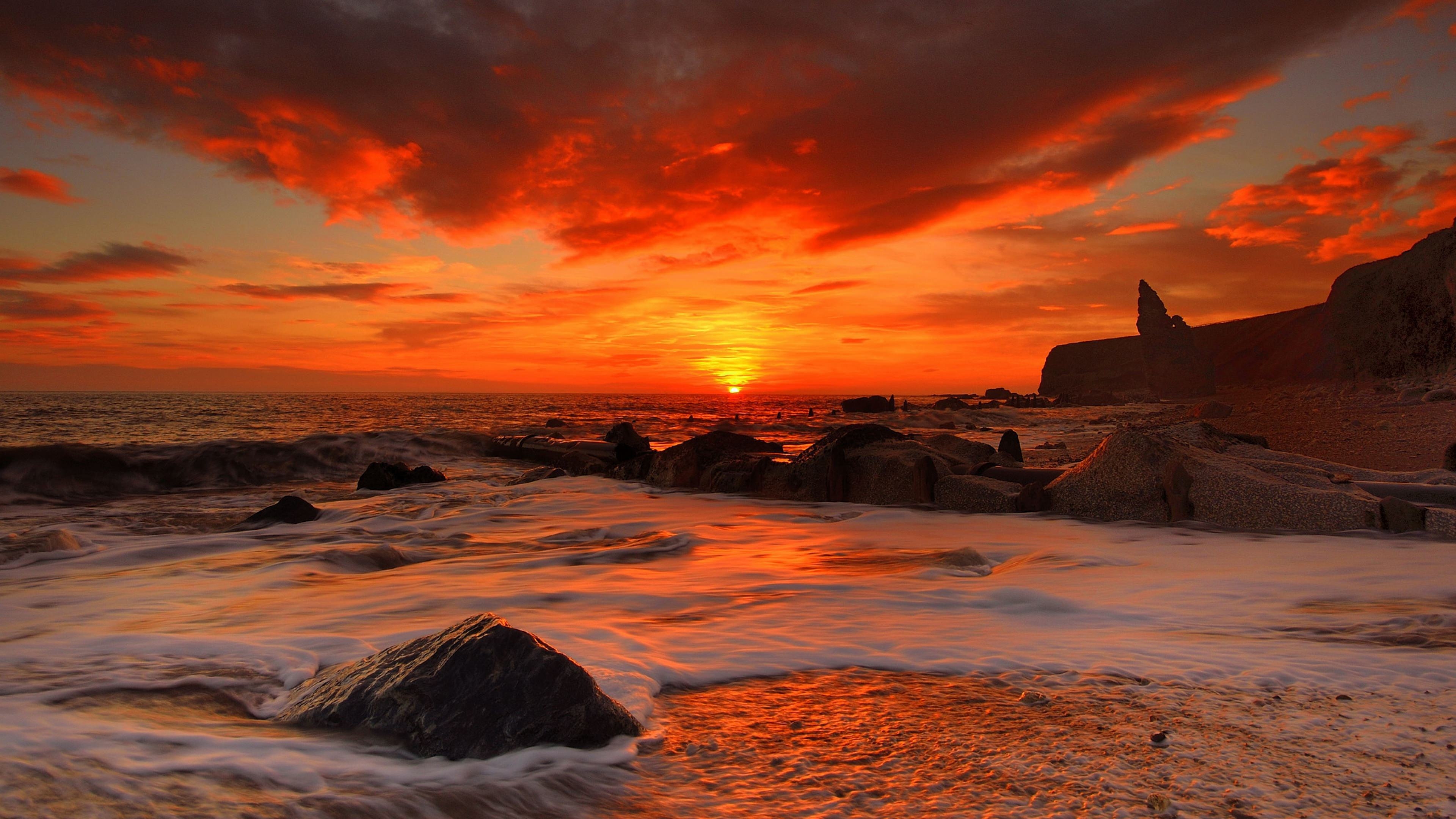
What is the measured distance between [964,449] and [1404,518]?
531 cm

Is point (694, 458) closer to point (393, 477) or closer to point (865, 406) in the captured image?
point (393, 477)

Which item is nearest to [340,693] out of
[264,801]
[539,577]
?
[264,801]

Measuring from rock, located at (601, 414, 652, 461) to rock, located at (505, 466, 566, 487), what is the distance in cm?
114

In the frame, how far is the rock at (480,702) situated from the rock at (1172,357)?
67.5m

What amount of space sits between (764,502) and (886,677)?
242 inches

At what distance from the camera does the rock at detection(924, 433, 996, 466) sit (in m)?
9.93

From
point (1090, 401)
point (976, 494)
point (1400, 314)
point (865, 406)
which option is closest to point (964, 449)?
point (976, 494)

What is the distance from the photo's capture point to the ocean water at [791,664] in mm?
1801

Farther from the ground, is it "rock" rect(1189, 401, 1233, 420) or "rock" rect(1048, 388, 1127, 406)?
"rock" rect(1048, 388, 1127, 406)

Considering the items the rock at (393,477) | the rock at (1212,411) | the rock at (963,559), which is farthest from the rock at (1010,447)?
the rock at (1212,411)

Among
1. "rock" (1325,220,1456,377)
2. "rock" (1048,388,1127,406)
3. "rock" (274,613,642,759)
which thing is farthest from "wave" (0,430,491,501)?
"rock" (1048,388,1127,406)

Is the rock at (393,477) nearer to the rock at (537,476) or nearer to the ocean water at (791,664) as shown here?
the rock at (537,476)

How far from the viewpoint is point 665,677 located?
9.32ft

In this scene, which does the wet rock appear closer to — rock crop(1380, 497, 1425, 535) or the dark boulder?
rock crop(1380, 497, 1425, 535)
